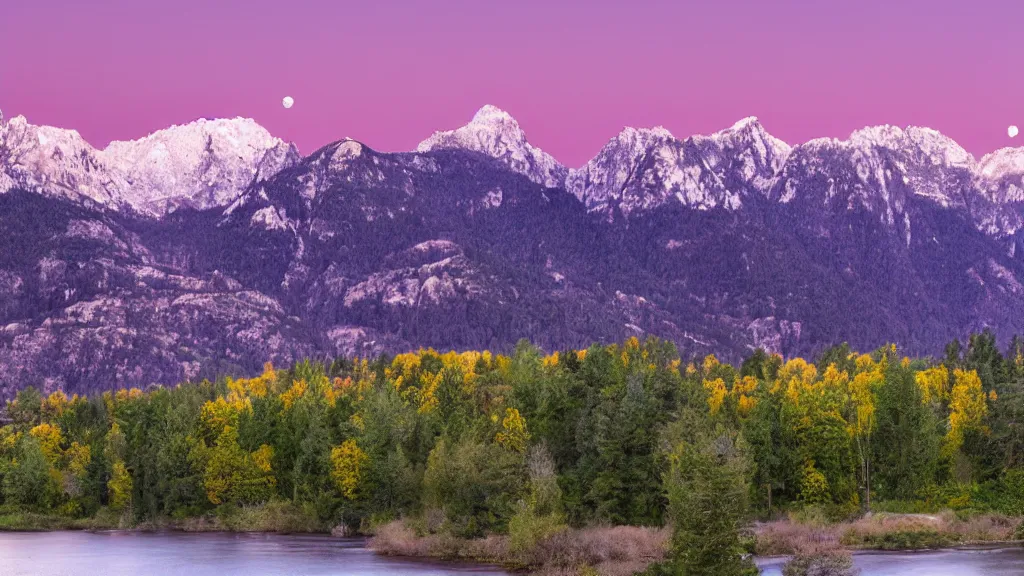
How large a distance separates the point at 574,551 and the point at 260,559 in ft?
130

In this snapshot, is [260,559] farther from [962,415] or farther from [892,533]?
[962,415]

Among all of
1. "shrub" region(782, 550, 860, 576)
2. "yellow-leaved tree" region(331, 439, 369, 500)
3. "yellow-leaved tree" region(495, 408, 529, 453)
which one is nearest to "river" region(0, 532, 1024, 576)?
"yellow-leaved tree" region(331, 439, 369, 500)

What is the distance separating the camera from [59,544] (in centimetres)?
16762

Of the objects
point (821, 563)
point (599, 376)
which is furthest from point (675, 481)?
point (599, 376)

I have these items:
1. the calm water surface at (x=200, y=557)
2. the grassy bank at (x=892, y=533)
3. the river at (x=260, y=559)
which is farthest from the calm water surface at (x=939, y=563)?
the calm water surface at (x=200, y=557)

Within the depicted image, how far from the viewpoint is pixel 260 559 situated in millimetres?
142250

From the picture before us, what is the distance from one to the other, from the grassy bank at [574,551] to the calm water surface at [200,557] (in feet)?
13.6

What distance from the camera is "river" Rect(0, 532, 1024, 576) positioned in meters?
123

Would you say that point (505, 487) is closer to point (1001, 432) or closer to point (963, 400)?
point (1001, 432)

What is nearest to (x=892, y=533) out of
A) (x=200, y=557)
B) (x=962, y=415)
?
A: (x=962, y=415)

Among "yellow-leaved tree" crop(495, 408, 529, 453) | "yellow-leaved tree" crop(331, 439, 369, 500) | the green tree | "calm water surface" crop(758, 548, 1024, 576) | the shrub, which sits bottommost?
"calm water surface" crop(758, 548, 1024, 576)

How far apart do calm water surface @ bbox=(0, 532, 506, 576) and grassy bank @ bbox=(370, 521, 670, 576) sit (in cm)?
414

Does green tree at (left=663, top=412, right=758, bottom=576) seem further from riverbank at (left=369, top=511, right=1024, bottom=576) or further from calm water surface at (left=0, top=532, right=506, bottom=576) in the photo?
calm water surface at (left=0, top=532, right=506, bottom=576)

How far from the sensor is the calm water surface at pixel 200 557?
13075cm
